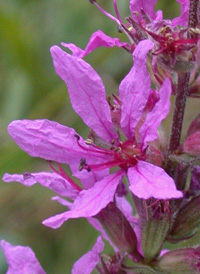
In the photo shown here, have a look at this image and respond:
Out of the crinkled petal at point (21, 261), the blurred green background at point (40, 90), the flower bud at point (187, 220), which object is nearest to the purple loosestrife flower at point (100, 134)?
the flower bud at point (187, 220)

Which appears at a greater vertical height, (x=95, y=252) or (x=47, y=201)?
(x=95, y=252)

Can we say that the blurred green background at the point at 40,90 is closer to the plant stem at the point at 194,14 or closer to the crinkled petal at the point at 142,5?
the crinkled petal at the point at 142,5

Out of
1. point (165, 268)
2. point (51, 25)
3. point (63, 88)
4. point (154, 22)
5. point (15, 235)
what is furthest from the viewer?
point (51, 25)

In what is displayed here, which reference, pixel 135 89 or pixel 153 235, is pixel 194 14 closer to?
pixel 135 89

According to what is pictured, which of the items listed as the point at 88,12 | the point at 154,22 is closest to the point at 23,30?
the point at 88,12

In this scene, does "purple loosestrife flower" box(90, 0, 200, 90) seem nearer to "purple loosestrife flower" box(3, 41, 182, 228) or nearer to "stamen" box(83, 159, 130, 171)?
"purple loosestrife flower" box(3, 41, 182, 228)

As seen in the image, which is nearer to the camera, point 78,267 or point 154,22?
point 154,22

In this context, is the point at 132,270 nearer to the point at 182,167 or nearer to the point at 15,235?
the point at 182,167
